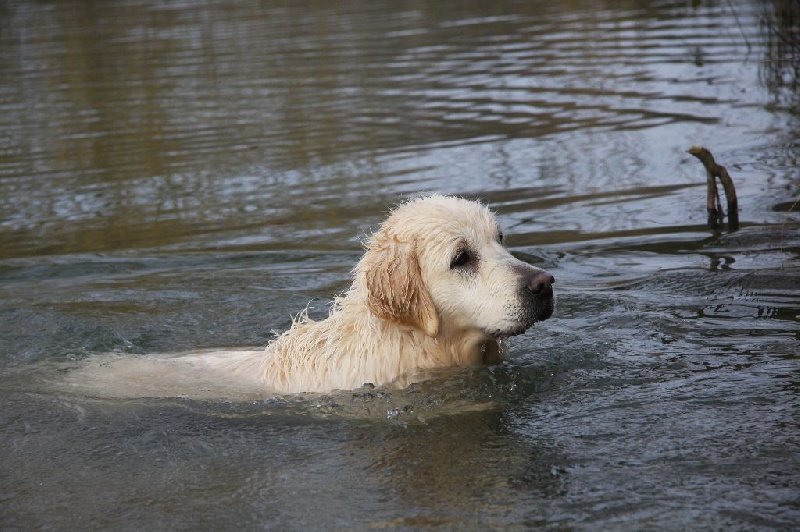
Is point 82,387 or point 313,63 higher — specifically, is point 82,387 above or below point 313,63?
below

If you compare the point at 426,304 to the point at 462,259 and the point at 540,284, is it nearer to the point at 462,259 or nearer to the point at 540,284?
the point at 462,259

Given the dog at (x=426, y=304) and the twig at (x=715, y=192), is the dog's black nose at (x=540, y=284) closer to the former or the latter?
the dog at (x=426, y=304)

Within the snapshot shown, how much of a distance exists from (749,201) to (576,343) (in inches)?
168

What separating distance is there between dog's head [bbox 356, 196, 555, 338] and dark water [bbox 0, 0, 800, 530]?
1.72 feet

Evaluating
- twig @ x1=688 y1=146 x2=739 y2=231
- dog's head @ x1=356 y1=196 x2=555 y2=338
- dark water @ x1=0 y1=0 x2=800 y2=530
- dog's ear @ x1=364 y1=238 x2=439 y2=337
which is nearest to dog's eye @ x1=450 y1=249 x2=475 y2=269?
dog's head @ x1=356 y1=196 x2=555 y2=338

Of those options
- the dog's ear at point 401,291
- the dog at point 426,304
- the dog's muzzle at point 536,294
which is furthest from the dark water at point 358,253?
the dog's muzzle at point 536,294

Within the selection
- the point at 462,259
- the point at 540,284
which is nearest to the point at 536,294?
the point at 540,284

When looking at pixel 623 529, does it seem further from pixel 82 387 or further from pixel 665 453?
pixel 82 387

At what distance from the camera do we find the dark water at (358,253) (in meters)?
5.92

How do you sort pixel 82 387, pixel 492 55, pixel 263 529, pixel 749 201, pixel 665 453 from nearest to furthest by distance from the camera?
pixel 263 529 < pixel 665 453 < pixel 82 387 < pixel 749 201 < pixel 492 55

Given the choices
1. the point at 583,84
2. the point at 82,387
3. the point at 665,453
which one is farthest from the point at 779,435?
the point at 583,84

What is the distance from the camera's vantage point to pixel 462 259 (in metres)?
6.77

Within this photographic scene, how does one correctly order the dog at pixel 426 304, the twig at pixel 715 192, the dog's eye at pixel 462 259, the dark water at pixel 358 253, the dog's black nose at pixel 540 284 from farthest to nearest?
the twig at pixel 715 192
the dog's eye at pixel 462 259
the dog at pixel 426 304
the dog's black nose at pixel 540 284
the dark water at pixel 358 253

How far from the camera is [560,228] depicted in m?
11.5
